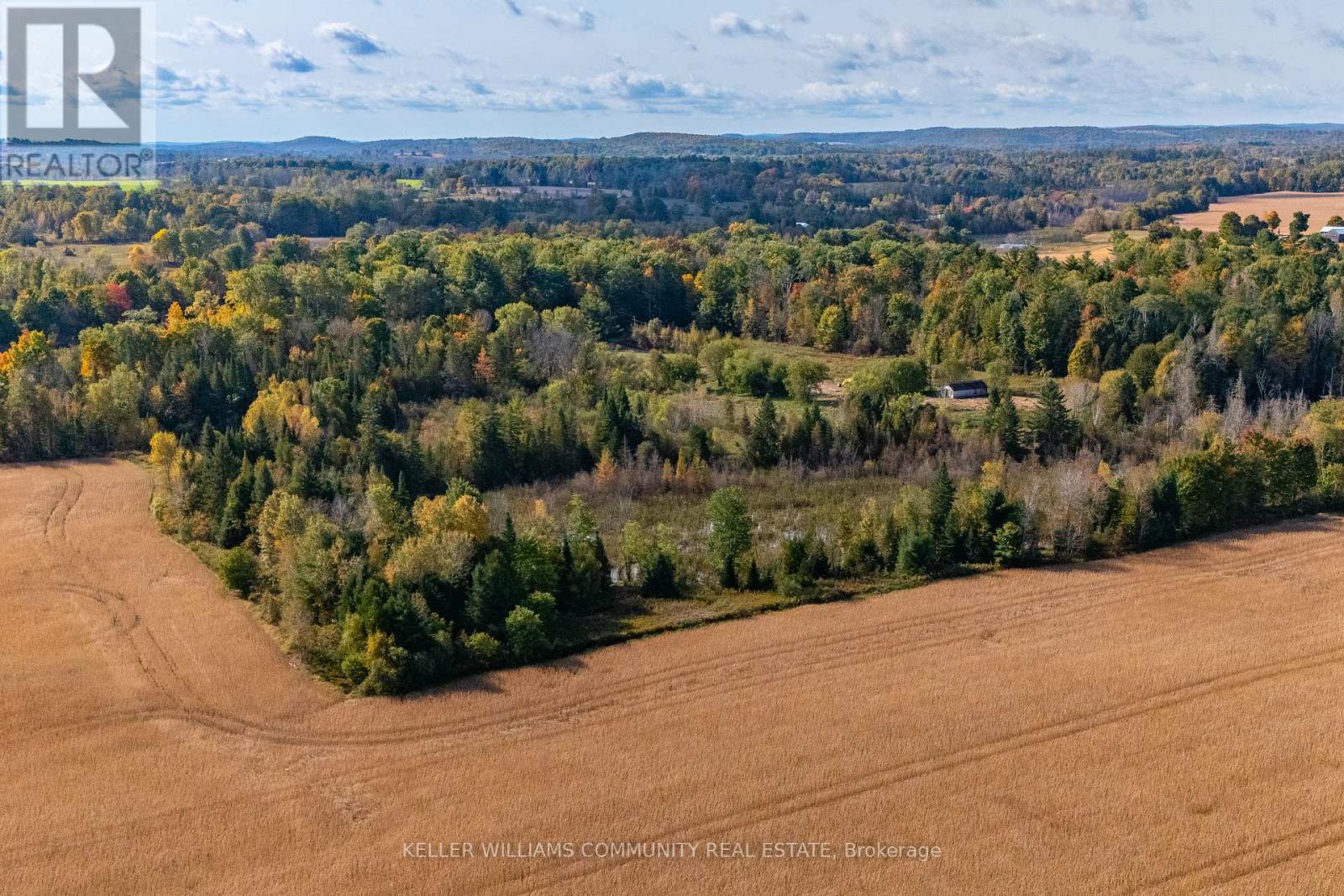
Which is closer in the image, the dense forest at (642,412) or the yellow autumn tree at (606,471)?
the dense forest at (642,412)

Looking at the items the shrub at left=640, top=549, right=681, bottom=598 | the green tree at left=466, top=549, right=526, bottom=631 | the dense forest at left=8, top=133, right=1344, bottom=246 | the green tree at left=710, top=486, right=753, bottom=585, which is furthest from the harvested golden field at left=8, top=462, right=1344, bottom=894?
the dense forest at left=8, top=133, right=1344, bottom=246

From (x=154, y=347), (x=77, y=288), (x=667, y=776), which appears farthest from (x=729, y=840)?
(x=77, y=288)

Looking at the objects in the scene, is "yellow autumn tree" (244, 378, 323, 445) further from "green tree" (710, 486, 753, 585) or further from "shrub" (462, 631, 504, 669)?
"shrub" (462, 631, 504, 669)

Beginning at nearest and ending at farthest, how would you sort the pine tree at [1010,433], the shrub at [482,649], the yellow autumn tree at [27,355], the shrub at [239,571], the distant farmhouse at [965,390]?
the shrub at [482,649] < the shrub at [239,571] < the pine tree at [1010,433] < the yellow autumn tree at [27,355] < the distant farmhouse at [965,390]

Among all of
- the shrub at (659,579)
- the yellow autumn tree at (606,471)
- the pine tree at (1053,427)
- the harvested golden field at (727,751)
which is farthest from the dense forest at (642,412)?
the harvested golden field at (727,751)

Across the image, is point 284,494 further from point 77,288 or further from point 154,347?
point 77,288

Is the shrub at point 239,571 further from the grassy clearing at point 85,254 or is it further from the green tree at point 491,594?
the grassy clearing at point 85,254
